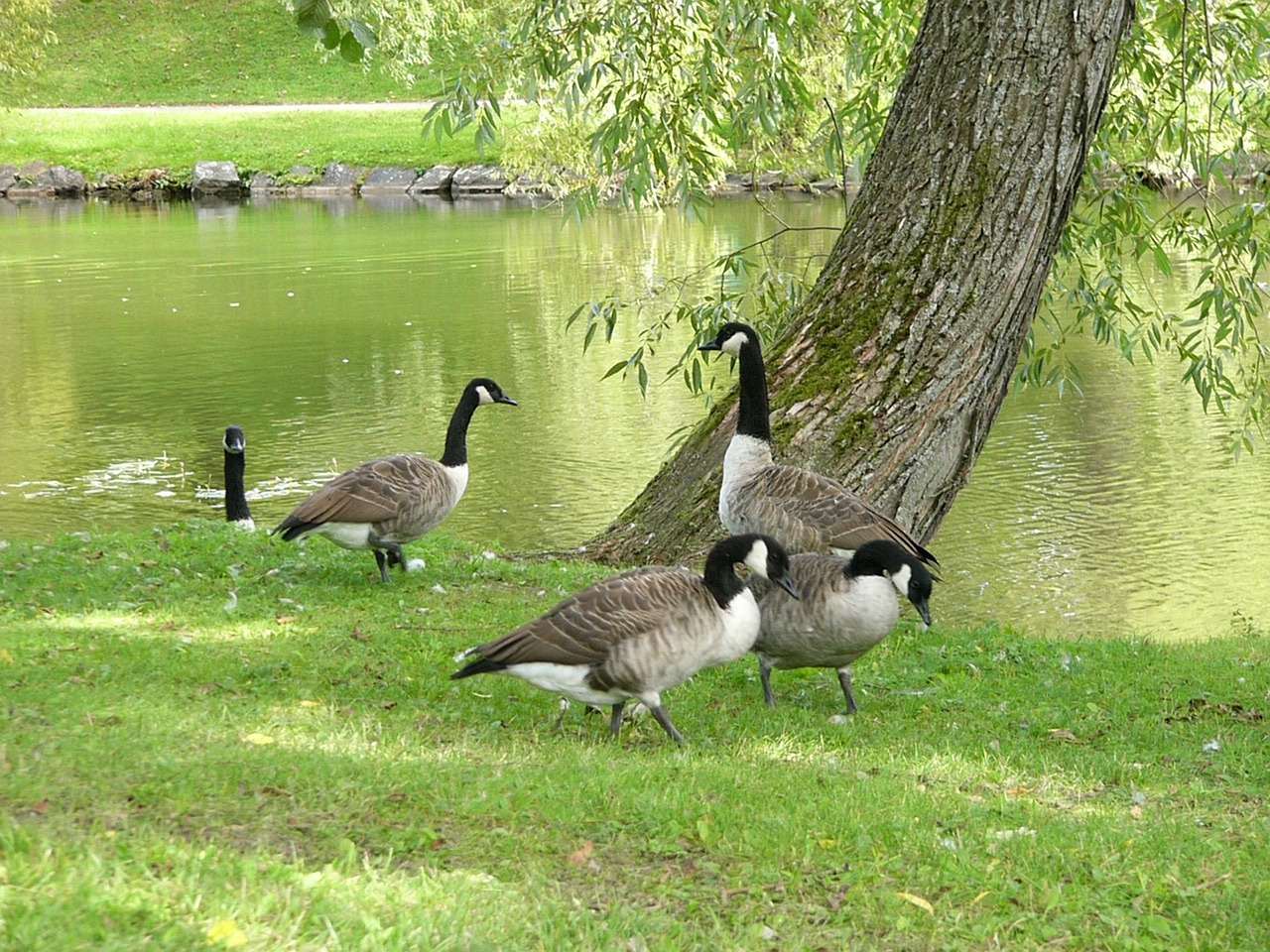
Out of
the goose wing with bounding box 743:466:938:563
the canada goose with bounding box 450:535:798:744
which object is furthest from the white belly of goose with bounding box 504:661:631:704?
the goose wing with bounding box 743:466:938:563

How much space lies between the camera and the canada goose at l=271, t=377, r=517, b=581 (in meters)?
9.95

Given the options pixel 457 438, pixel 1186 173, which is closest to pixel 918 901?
pixel 457 438

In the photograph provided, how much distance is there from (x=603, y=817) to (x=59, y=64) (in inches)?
3348

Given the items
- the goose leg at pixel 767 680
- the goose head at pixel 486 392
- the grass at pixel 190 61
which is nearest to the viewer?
the goose leg at pixel 767 680

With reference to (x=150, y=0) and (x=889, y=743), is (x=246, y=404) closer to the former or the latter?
(x=889, y=743)

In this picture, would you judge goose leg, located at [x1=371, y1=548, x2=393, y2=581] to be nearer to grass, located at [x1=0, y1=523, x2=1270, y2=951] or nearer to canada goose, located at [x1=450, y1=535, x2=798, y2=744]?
grass, located at [x1=0, y1=523, x2=1270, y2=951]

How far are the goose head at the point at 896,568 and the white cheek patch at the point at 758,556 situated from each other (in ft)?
1.76

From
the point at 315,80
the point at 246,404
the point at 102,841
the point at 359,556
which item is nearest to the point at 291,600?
the point at 359,556

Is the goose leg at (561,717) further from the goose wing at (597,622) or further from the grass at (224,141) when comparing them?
the grass at (224,141)

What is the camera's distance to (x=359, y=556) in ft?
38.7

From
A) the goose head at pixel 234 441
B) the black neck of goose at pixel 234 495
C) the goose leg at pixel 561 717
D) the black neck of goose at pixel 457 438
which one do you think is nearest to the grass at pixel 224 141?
the goose head at pixel 234 441

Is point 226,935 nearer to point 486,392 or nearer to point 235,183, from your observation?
point 486,392

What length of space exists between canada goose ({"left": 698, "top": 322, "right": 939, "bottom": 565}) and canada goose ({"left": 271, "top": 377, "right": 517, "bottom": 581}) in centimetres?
225

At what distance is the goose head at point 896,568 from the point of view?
7.71 metres
